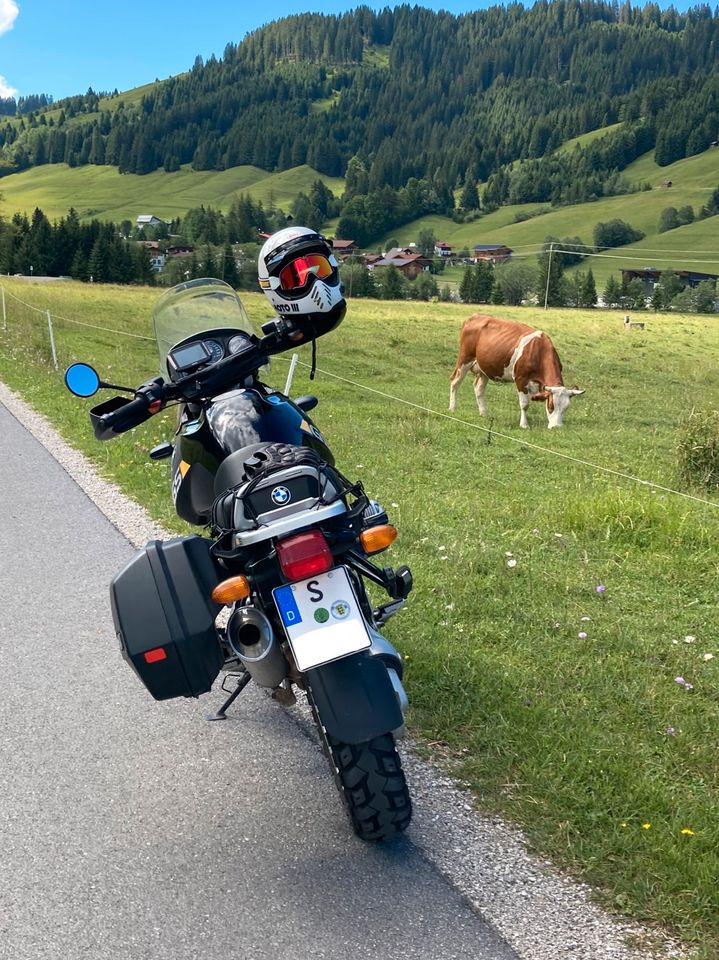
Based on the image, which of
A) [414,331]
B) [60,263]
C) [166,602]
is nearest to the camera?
[166,602]

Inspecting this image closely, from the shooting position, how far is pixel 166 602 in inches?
116

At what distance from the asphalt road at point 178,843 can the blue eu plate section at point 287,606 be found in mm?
857

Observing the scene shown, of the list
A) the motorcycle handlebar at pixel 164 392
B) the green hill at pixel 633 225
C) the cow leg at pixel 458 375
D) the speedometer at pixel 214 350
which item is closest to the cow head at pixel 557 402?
the cow leg at pixel 458 375

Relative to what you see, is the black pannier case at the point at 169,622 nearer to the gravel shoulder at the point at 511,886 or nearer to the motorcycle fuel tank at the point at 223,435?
the motorcycle fuel tank at the point at 223,435

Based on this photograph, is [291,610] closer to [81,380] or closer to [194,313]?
[81,380]

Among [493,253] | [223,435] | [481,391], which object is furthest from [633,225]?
[223,435]

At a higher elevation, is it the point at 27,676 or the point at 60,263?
the point at 60,263

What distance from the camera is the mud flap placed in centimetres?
283

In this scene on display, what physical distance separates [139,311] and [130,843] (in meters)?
35.3

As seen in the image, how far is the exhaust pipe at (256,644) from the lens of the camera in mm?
3025

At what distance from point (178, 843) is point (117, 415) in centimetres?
164

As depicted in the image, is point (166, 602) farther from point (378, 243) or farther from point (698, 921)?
point (378, 243)

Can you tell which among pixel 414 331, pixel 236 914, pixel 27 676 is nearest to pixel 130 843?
pixel 236 914

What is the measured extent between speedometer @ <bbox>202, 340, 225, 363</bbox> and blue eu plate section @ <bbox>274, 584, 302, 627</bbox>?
4.22 feet
